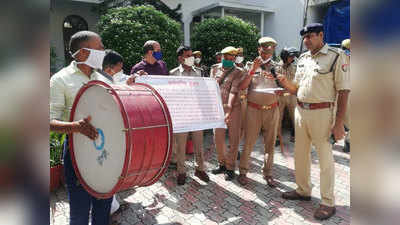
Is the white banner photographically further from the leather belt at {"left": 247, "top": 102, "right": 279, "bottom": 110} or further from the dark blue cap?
the dark blue cap

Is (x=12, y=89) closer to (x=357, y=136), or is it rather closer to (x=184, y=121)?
(x=357, y=136)

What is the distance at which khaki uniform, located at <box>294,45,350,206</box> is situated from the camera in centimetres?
329

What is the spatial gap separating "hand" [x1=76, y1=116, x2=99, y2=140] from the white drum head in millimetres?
31

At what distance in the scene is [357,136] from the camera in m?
0.65

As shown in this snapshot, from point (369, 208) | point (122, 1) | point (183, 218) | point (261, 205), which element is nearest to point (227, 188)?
point (261, 205)

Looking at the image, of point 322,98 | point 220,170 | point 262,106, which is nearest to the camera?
point 322,98

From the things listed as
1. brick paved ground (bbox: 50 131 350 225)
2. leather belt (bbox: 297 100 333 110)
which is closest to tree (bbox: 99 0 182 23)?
brick paved ground (bbox: 50 131 350 225)

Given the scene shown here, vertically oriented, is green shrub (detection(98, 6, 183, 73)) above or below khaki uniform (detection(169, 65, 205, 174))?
above

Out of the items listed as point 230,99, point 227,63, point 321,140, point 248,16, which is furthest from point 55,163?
point 248,16

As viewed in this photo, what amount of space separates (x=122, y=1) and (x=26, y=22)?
10722mm

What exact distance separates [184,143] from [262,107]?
4.41ft

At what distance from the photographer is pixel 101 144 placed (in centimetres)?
213

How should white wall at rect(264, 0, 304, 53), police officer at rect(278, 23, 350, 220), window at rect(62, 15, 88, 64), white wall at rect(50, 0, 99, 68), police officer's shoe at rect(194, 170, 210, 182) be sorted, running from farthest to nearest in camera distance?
white wall at rect(264, 0, 304, 53) → window at rect(62, 15, 88, 64) → white wall at rect(50, 0, 99, 68) → police officer's shoe at rect(194, 170, 210, 182) → police officer at rect(278, 23, 350, 220)

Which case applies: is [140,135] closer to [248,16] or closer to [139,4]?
[139,4]
